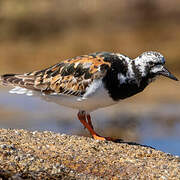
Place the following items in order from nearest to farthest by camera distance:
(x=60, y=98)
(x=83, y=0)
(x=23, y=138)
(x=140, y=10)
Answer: (x=23, y=138) < (x=60, y=98) < (x=140, y=10) < (x=83, y=0)

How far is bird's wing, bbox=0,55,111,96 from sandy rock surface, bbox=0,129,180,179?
2.05ft

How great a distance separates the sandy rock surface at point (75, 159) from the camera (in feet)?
20.3

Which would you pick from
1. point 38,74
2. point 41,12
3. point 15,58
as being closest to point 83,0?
point 41,12

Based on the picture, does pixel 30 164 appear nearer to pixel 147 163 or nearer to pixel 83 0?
pixel 147 163

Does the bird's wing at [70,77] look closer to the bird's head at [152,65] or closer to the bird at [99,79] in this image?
the bird at [99,79]

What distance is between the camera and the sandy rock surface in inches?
244

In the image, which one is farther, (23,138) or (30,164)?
(23,138)

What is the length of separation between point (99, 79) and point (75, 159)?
132 cm

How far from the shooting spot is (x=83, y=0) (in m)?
30.6

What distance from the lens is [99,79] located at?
779cm

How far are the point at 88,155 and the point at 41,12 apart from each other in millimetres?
23077

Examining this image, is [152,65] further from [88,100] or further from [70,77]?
[70,77]

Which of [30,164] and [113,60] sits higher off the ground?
[113,60]

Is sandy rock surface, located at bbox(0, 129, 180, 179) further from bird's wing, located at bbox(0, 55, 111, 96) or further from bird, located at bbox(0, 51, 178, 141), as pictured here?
bird's wing, located at bbox(0, 55, 111, 96)
